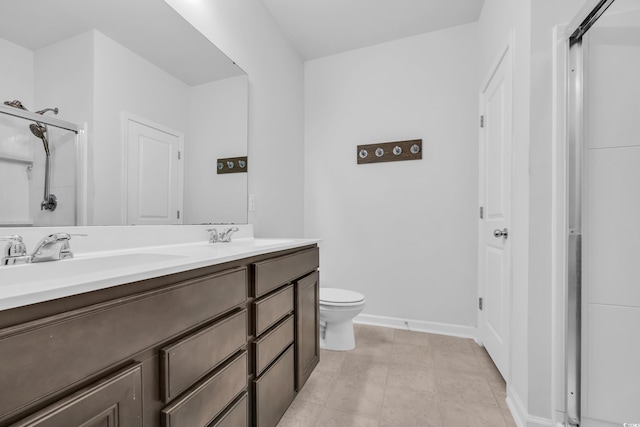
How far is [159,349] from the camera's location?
712mm

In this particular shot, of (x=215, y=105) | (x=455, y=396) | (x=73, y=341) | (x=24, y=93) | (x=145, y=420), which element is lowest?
(x=455, y=396)

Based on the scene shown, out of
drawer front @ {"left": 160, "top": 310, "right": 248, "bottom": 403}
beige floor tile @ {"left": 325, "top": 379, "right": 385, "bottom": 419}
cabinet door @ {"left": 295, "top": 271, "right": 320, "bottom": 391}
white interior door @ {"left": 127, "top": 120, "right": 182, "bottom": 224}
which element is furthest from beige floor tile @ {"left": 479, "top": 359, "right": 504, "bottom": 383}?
white interior door @ {"left": 127, "top": 120, "right": 182, "bottom": 224}

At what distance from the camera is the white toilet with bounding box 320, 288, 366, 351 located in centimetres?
203

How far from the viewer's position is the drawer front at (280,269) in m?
1.14

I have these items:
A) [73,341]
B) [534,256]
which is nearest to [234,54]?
[73,341]

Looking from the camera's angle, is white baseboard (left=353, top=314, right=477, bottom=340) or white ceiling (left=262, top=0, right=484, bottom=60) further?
white baseboard (left=353, top=314, right=477, bottom=340)

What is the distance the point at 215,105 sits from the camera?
69.7 inches

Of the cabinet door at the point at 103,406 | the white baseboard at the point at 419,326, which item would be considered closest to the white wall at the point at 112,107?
the cabinet door at the point at 103,406

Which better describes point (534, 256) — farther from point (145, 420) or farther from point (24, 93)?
point (24, 93)

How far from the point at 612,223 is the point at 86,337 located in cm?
182

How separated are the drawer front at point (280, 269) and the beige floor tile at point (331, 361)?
0.72 m

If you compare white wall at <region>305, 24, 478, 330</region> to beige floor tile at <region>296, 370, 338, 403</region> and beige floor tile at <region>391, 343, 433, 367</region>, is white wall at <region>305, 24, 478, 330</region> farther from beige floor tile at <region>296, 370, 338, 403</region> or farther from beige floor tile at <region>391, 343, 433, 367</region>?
beige floor tile at <region>296, 370, 338, 403</region>

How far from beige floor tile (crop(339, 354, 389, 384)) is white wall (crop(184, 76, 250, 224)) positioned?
1211 millimetres

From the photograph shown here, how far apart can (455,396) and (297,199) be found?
191 cm
